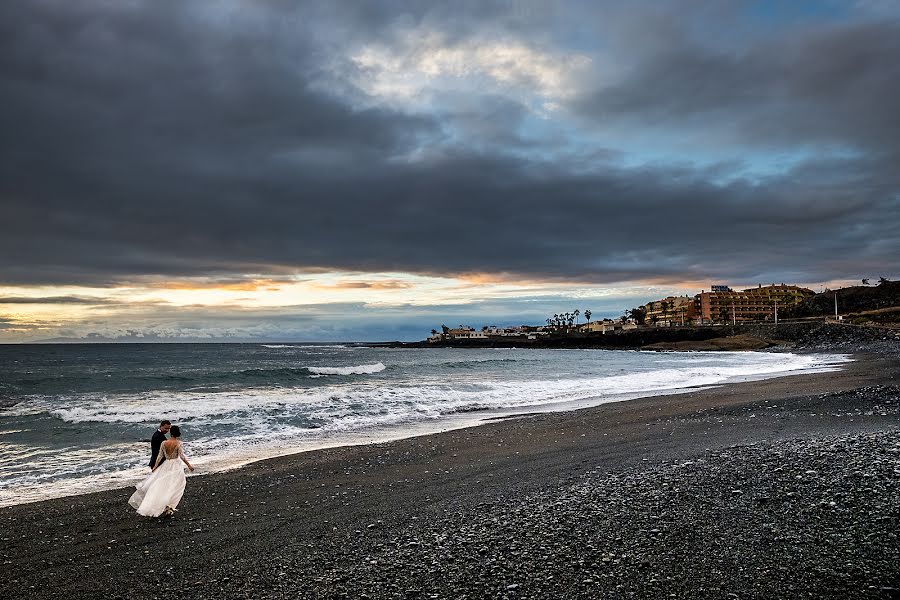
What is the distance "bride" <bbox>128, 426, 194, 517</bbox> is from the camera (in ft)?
27.1

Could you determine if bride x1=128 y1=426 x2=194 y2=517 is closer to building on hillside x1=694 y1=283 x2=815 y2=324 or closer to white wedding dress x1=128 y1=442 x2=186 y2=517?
white wedding dress x1=128 y1=442 x2=186 y2=517

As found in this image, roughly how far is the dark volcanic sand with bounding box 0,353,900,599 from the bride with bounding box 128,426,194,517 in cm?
23

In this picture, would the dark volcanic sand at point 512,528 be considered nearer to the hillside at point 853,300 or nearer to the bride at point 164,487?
the bride at point 164,487

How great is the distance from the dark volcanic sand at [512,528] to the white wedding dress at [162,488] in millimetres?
239

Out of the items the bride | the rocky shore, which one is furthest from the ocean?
the rocky shore

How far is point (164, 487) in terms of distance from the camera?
8.38 metres

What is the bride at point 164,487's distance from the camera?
325 inches

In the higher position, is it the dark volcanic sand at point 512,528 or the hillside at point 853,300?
the hillside at point 853,300

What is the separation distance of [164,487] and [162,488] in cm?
3

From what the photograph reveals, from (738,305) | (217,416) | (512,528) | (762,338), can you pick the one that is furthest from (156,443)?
(738,305)

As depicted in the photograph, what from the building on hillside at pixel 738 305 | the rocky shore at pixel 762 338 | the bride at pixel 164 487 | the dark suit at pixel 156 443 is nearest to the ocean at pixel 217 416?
the dark suit at pixel 156 443

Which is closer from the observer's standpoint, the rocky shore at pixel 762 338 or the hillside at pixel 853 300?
the rocky shore at pixel 762 338

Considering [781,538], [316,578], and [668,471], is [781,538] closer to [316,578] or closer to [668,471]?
[668,471]

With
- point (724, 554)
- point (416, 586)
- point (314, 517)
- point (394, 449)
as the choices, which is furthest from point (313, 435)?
point (724, 554)
